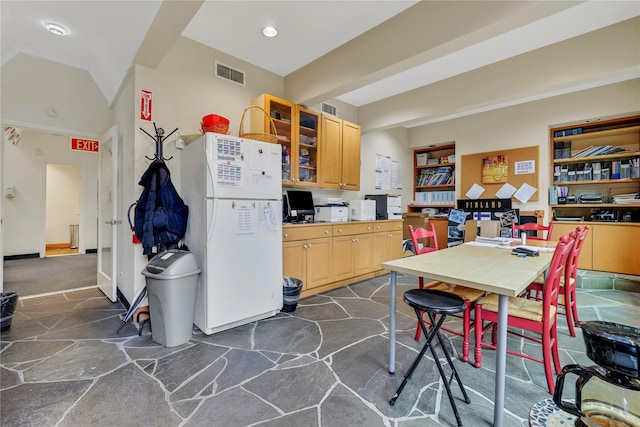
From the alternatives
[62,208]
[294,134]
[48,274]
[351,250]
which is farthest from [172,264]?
[62,208]

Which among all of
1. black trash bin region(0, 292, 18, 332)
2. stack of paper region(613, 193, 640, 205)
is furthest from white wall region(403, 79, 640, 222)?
black trash bin region(0, 292, 18, 332)

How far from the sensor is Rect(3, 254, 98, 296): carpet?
3.98 metres

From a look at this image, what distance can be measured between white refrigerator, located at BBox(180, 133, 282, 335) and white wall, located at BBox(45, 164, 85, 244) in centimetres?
707

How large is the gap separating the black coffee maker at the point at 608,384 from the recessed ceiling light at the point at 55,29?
4466mm

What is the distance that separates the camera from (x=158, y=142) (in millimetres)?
2803

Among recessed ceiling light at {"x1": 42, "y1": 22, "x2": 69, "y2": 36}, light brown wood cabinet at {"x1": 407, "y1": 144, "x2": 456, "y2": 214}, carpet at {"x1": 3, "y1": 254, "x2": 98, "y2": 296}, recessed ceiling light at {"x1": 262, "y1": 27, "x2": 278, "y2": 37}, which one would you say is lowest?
carpet at {"x1": 3, "y1": 254, "x2": 98, "y2": 296}

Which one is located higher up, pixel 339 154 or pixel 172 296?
pixel 339 154

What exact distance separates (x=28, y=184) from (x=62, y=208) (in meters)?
1.68

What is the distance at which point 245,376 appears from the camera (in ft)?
6.36

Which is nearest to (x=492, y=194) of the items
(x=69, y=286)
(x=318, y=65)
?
(x=318, y=65)

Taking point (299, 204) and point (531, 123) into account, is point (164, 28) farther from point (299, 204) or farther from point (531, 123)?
point (531, 123)

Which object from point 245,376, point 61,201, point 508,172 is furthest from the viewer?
point 61,201

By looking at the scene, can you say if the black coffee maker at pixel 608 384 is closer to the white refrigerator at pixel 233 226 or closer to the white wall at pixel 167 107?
the white refrigerator at pixel 233 226

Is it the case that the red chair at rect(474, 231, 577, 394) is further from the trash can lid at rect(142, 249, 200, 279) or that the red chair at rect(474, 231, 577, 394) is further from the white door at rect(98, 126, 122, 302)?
the white door at rect(98, 126, 122, 302)
